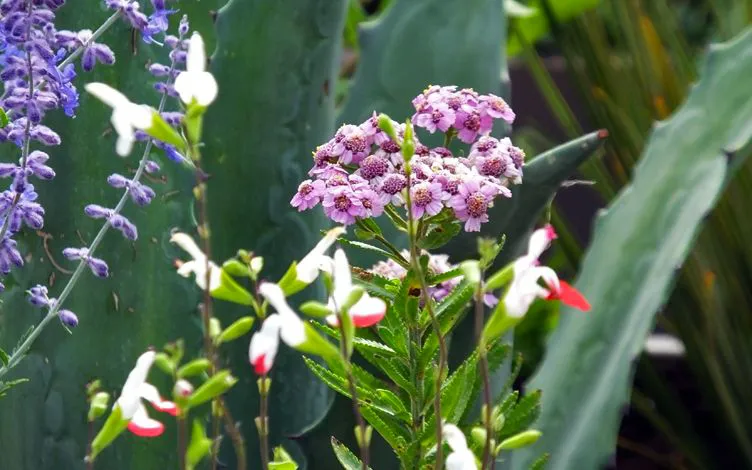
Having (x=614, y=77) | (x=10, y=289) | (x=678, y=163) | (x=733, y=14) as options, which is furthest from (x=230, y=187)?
(x=733, y=14)

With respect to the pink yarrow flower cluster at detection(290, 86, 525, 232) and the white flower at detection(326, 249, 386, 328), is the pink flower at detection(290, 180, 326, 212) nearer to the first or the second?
the pink yarrow flower cluster at detection(290, 86, 525, 232)

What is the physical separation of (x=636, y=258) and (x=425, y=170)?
1.49 ft

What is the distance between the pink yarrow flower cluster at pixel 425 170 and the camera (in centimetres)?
50

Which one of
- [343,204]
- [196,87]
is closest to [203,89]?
[196,87]

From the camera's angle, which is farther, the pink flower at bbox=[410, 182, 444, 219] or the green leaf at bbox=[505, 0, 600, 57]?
the green leaf at bbox=[505, 0, 600, 57]

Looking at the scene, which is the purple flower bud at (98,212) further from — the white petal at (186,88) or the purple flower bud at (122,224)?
the white petal at (186,88)

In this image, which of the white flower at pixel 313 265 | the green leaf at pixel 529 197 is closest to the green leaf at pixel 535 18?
the green leaf at pixel 529 197

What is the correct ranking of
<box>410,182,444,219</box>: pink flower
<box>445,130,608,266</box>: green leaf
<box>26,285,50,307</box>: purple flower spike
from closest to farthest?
1. <box>410,182,444,219</box>: pink flower
2. <box>26,285,50,307</box>: purple flower spike
3. <box>445,130,608,266</box>: green leaf

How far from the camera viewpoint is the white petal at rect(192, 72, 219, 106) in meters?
0.40

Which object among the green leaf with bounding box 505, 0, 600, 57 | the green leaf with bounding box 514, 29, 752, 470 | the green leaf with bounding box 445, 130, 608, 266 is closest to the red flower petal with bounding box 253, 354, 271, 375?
the green leaf with bounding box 445, 130, 608, 266

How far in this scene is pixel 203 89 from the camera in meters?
0.40

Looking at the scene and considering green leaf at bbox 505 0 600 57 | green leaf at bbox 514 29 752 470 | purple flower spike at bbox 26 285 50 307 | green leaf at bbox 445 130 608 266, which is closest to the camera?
purple flower spike at bbox 26 285 50 307

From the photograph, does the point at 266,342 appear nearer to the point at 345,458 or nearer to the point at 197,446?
the point at 197,446

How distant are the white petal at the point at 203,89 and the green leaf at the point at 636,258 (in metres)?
0.48
